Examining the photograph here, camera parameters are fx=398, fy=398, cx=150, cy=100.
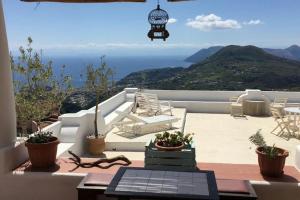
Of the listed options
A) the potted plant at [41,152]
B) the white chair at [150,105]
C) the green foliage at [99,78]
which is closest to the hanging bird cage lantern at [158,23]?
the potted plant at [41,152]

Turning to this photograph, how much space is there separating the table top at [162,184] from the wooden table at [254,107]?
33.2 ft

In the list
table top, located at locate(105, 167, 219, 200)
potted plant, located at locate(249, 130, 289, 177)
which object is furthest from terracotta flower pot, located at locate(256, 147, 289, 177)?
table top, located at locate(105, 167, 219, 200)

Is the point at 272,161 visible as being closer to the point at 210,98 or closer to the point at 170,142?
the point at 170,142

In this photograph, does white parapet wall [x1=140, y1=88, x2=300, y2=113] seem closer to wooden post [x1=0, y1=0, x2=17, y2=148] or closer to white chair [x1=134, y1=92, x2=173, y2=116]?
white chair [x1=134, y1=92, x2=173, y2=116]

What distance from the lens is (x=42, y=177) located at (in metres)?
4.70

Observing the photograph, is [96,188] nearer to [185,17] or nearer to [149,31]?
[149,31]

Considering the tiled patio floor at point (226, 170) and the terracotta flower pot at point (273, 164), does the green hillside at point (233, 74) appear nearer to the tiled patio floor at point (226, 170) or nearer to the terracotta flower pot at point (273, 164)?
the tiled patio floor at point (226, 170)

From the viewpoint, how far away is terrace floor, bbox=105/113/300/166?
840 cm

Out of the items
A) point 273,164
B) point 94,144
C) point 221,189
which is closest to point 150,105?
point 94,144

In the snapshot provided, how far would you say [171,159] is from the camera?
15.1 ft

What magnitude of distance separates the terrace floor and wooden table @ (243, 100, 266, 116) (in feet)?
1.60

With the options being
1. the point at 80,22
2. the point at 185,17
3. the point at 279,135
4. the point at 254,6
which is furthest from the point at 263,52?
the point at 80,22

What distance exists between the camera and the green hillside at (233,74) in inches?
1201

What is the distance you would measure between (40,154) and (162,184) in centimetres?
197
